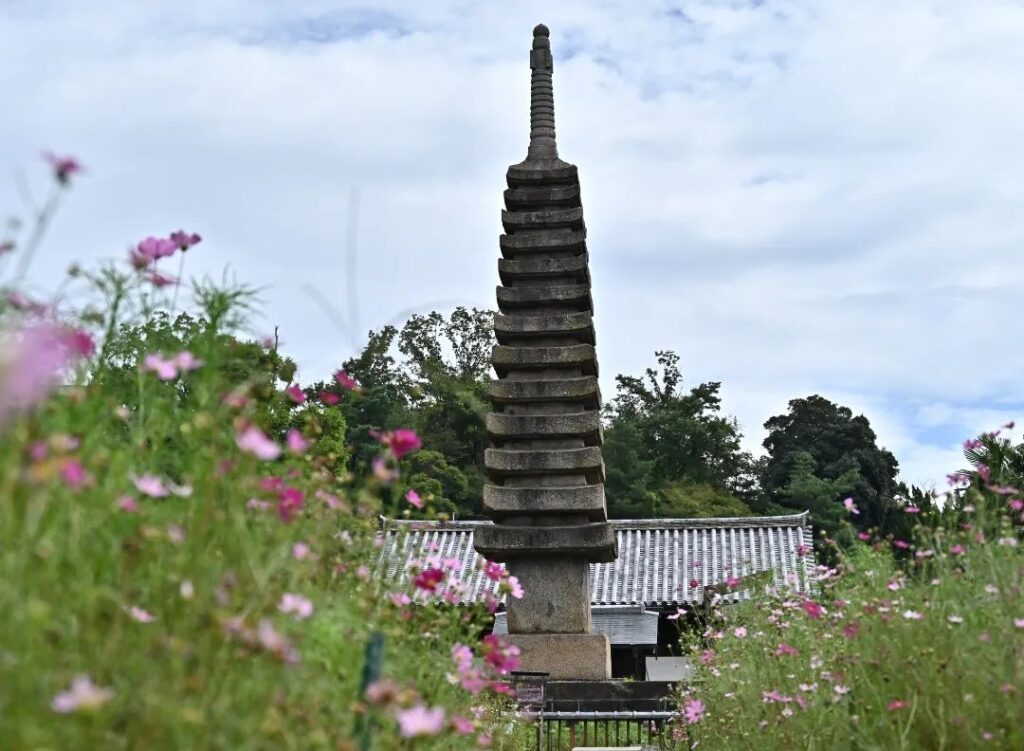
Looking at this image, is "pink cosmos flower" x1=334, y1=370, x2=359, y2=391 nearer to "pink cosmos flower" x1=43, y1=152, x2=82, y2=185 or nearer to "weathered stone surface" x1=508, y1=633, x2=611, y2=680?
"pink cosmos flower" x1=43, y1=152, x2=82, y2=185

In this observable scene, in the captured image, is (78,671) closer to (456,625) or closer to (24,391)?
(24,391)

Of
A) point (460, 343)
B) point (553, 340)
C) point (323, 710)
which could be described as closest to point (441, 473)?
point (460, 343)

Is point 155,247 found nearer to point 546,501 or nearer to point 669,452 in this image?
point 546,501

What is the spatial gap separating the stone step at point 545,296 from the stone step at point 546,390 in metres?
0.85

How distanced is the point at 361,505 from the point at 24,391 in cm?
193

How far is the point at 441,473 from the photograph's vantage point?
1141 inches

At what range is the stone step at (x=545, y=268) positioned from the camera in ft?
40.7

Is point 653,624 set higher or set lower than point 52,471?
higher

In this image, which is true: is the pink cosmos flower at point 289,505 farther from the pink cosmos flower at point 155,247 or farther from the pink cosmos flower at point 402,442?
the pink cosmos flower at point 155,247

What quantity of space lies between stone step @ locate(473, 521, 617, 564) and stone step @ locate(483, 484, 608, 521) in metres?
0.20

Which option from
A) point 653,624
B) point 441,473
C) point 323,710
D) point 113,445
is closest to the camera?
point 323,710

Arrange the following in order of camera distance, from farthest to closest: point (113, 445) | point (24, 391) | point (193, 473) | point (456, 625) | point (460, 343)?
point (460, 343) → point (456, 625) → point (113, 445) → point (193, 473) → point (24, 391)

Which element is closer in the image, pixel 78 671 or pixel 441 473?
pixel 78 671

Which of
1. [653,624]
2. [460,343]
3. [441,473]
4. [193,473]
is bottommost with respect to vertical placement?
[193,473]
